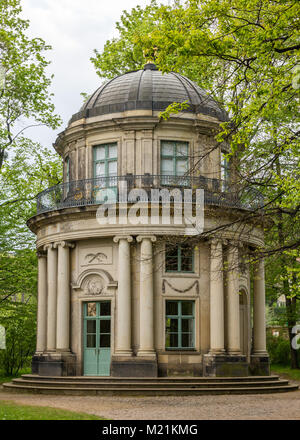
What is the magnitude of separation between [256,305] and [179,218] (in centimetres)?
600

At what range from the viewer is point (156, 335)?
24047mm

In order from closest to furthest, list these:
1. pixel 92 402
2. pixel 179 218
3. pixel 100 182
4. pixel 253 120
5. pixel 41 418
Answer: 1. pixel 41 418
2. pixel 253 120
3. pixel 92 402
4. pixel 179 218
5. pixel 100 182

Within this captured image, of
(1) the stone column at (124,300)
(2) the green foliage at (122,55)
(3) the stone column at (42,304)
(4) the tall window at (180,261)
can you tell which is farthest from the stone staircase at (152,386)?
(2) the green foliage at (122,55)

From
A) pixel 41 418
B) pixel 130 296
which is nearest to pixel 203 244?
pixel 130 296

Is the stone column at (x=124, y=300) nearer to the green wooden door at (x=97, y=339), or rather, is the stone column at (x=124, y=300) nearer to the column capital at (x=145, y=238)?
the column capital at (x=145, y=238)

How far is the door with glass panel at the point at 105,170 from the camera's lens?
25.6 meters

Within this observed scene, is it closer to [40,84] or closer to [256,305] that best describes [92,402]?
[256,305]

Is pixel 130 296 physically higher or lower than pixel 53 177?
lower

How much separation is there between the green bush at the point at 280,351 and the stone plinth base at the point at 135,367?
53.9 ft

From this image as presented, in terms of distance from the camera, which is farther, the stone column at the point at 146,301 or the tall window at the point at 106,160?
the tall window at the point at 106,160

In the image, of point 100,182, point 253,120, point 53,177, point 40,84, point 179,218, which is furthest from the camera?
point 53,177

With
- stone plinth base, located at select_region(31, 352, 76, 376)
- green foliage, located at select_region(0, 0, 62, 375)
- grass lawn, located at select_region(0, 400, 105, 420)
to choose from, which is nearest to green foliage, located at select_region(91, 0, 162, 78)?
green foliage, located at select_region(0, 0, 62, 375)

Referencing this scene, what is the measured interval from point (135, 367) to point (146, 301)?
88.8 inches

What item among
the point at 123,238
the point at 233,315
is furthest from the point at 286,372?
the point at 123,238
